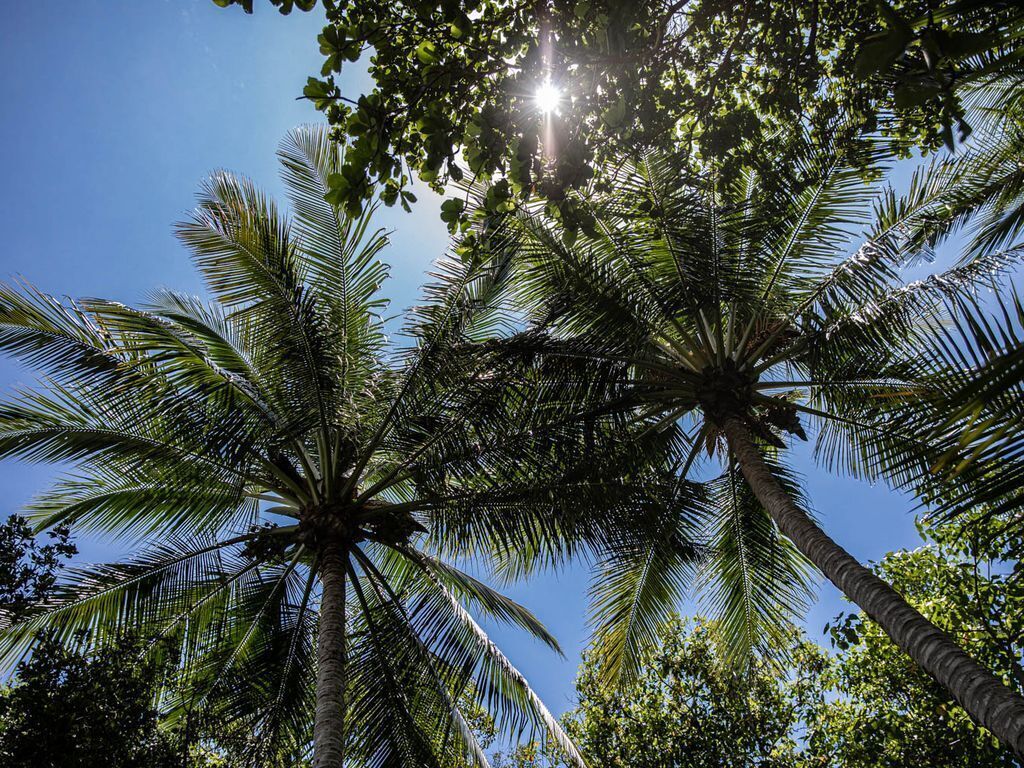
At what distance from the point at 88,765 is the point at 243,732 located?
2.59 meters

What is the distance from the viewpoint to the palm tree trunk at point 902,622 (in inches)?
162

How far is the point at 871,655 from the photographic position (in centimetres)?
1030

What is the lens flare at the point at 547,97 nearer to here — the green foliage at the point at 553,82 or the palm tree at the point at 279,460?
the green foliage at the point at 553,82

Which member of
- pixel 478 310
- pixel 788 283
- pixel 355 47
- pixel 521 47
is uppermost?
pixel 478 310

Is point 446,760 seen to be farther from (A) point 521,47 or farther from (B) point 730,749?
(A) point 521,47

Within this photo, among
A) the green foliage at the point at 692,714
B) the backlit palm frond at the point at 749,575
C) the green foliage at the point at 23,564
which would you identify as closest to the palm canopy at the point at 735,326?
the backlit palm frond at the point at 749,575

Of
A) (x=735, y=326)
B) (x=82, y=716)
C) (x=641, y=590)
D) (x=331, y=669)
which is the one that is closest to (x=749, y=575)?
(x=641, y=590)

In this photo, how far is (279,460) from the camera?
836cm

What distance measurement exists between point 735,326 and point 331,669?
21.3ft

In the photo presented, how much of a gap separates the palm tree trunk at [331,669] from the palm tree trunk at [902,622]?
15.2ft

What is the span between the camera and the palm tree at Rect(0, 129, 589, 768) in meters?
7.53

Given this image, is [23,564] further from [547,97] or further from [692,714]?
[692,714]

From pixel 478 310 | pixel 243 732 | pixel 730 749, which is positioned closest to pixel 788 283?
pixel 478 310

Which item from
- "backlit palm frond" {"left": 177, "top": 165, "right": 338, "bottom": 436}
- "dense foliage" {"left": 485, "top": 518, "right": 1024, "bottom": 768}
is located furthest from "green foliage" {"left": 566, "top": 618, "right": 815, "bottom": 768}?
"backlit palm frond" {"left": 177, "top": 165, "right": 338, "bottom": 436}
